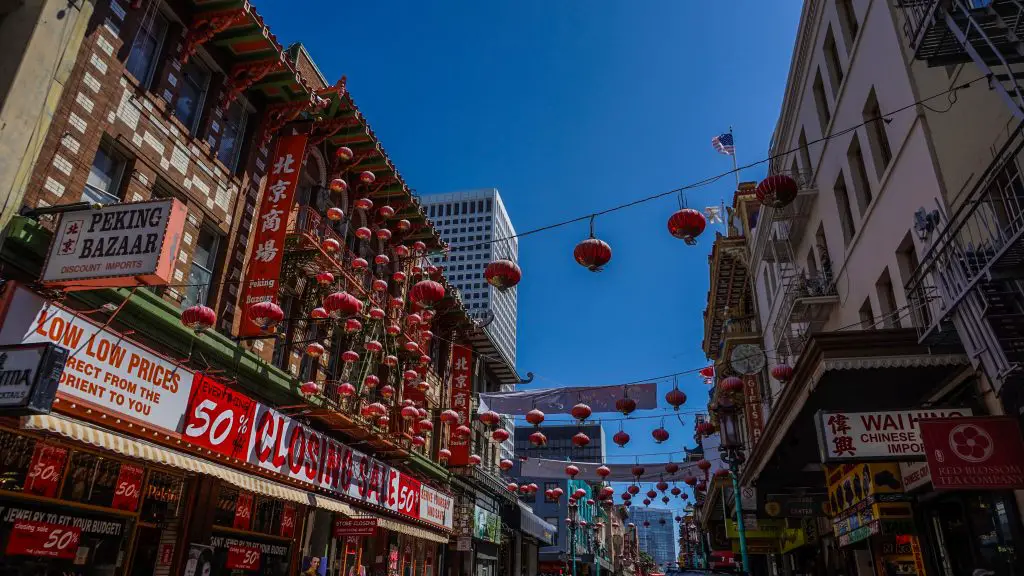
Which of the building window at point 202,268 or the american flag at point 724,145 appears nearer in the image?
the building window at point 202,268

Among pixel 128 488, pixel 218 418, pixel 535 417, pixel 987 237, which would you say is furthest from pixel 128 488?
pixel 987 237

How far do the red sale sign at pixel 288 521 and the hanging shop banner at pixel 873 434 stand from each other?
43.1 ft

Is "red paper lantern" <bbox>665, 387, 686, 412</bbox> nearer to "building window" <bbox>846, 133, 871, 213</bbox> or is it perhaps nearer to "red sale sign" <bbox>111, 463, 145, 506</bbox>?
"building window" <bbox>846, 133, 871, 213</bbox>

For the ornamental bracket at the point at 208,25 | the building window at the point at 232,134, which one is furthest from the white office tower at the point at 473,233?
the ornamental bracket at the point at 208,25

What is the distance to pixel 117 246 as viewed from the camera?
28.9 feet

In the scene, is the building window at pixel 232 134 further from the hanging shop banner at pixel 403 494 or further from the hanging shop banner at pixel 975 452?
Result: the hanging shop banner at pixel 975 452

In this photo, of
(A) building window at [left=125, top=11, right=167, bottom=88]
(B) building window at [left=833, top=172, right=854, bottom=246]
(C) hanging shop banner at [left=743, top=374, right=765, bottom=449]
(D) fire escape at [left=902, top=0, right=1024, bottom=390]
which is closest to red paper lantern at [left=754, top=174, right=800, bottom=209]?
(B) building window at [left=833, top=172, right=854, bottom=246]

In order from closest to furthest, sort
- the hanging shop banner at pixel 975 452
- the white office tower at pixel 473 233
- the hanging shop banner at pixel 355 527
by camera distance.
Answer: the hanging shop banner at pixel 975 452, the hanging shop banner at pixel 355 527, the white office tower at pixel 473 233

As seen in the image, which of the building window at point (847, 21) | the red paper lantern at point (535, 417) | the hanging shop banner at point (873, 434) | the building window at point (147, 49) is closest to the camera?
the hanging shop banner at point (873, 434)

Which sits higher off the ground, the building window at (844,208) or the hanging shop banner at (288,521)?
the building window at (844,208)

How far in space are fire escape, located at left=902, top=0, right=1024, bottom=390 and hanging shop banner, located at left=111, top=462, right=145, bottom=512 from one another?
1367 centimetres

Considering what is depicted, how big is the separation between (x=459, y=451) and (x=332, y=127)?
15.5 meters

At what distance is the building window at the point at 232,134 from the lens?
15539 mm

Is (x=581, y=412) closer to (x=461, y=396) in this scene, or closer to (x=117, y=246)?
(x=461, y=396)
